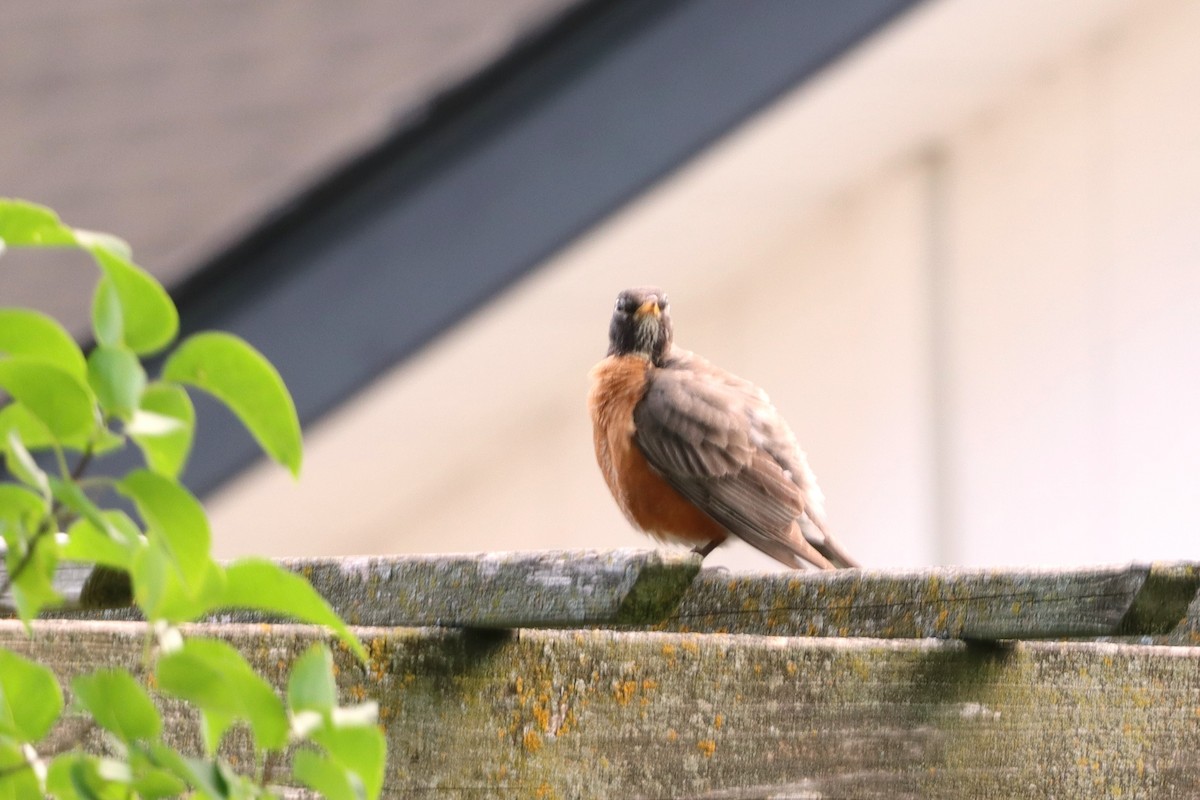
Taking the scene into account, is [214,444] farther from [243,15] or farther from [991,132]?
[991,132]

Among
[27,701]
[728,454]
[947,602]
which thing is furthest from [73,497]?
[728,454]

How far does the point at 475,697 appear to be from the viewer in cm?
120

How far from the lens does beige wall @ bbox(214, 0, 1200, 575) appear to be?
4590 millimetres

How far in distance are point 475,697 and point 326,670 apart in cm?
55

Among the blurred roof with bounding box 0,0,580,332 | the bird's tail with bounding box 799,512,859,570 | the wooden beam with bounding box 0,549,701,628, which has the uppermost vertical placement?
the blurred roof with bounding box 0,0,580,332

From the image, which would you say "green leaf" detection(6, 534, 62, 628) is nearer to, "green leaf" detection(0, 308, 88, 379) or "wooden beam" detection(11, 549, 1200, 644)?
"green leaf" detection(0, 308, 88, 379)

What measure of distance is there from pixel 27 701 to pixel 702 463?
9.05 ft

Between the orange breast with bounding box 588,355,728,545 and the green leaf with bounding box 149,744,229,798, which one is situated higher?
the orange breast with bounding box 588,355,728,545

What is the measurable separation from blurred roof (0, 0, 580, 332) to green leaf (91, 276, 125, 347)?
3222 mm

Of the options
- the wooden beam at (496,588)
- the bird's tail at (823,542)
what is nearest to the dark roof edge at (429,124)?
the bird's tail at (823,542)

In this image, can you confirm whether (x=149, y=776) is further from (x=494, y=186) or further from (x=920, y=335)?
(x=920, y=335)

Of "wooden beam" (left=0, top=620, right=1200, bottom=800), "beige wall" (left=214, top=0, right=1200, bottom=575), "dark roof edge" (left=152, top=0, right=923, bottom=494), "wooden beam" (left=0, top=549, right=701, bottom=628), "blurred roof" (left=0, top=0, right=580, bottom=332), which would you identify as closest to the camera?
"wooden beam" (left=0, top=549, right=701, bottom=628)

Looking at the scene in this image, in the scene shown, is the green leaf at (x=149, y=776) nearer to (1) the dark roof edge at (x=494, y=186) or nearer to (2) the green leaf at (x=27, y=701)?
(2) the green leaf at (x=27, y=701)

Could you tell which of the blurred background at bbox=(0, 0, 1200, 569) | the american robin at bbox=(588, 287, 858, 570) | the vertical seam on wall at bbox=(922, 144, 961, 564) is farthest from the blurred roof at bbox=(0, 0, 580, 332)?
the vertical seam on wall at bbox=(922, 144, 961, 564)
